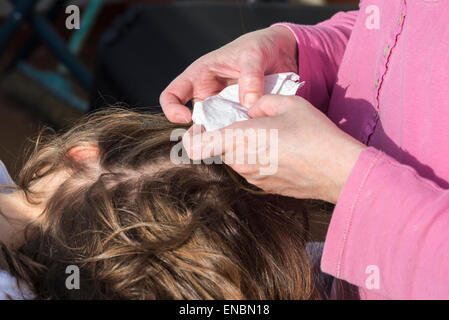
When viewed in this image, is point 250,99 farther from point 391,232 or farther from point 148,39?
point 148,39

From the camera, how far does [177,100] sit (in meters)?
0.78

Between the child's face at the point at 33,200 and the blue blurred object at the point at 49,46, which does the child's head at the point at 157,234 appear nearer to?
the child's face at the point at 33,200


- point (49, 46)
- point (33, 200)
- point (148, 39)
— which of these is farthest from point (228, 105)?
point (49, 46)

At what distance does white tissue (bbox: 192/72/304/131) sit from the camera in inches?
26.4

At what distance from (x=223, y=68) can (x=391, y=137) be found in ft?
0.78

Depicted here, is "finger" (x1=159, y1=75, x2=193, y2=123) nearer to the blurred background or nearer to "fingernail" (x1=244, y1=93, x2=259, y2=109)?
"fingernail" (x1=244, y1=93, x2=259, y2=109)

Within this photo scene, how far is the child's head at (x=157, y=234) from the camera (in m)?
0.68

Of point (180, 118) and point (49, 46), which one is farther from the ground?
point (180, 118)

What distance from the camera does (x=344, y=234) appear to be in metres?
0.61

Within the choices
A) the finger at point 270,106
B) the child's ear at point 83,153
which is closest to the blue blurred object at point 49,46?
the child's ear at point 83,153

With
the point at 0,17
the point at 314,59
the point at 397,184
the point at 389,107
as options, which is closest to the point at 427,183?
the point at 397,184

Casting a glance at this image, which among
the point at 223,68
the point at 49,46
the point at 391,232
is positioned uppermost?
the point at 223,68
